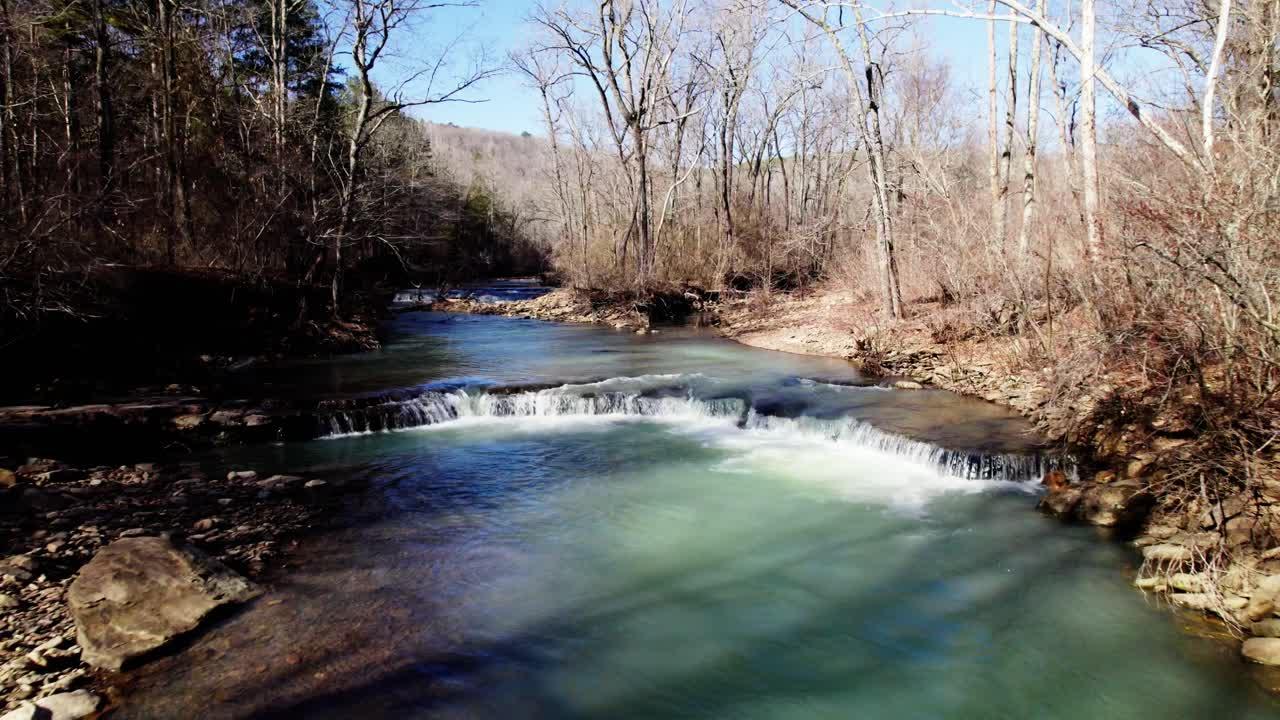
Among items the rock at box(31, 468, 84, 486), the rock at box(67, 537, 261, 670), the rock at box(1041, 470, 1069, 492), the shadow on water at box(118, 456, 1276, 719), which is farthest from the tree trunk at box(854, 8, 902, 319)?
the rock at box(31, 468, 84, 486)

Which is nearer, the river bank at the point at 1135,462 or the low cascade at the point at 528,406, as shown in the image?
the river bank at the point at 1135,462

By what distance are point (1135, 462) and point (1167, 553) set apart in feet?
6.30

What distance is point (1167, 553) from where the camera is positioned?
624cm

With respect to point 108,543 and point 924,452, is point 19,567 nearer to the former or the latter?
point 108,543

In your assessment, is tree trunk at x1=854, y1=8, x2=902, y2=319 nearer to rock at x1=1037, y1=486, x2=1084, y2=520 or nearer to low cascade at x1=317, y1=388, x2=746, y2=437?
low cascade at x1=317, y1=388, x2=746, y2=437

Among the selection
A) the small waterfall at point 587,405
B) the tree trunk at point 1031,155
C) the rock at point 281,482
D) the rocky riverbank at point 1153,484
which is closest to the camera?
the rocky riverbank at point 1153,484

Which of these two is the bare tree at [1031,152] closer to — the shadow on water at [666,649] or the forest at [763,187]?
the forest at [763,187]

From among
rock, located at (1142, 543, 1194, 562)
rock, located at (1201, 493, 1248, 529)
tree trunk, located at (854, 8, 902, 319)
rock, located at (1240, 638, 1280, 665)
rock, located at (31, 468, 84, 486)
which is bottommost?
rock, located at (1240, 638, 1280, 665)

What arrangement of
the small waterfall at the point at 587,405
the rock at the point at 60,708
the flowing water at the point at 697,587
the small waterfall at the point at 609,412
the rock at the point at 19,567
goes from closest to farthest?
the rock at the point at 60,708 → the flowing water at the point at 697,587 → the rock at the point at 19,567 → the small waterfall at the point at 609,412 → the small waterfall at the point at 587,405

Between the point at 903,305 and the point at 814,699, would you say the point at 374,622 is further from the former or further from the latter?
the point at 903,305

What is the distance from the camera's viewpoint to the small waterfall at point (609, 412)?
10.2 metres

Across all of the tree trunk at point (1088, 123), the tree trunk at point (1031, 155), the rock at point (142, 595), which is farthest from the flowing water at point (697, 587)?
the tree trunk at point (1031, 155)

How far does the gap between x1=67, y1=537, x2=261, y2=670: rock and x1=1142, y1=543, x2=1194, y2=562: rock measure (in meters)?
7.88

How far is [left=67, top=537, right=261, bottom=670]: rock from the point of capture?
5.01 metres
